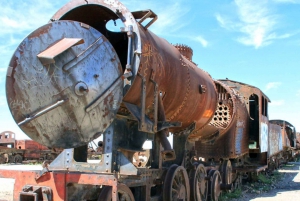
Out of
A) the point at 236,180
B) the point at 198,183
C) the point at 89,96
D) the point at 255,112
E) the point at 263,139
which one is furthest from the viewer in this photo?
the point at 255,112

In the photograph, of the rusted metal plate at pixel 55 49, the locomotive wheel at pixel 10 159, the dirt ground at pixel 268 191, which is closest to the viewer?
the rusted metal plate at pixel 55 49

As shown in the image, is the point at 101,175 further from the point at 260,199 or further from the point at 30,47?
the point at 260,199

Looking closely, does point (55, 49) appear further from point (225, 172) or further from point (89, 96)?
point (225, 172)

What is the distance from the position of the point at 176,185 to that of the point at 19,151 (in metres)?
21.0

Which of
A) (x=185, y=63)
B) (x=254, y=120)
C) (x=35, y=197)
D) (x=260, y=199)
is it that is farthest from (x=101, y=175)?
(x=254, y=120)

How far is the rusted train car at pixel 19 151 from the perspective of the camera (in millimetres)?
23562

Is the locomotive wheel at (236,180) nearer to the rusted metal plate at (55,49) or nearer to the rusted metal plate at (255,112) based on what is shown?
the rusted metal plate at (255,112)

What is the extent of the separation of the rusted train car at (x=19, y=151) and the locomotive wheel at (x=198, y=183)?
17.9 m

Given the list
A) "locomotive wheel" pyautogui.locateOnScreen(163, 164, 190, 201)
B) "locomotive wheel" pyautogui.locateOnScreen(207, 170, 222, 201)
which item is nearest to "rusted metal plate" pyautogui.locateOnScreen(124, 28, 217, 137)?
"locomotive wheel" pyautogui.locateOnScreen(163, 164, 190, 201)

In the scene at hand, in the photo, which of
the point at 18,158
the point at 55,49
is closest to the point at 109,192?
the point at 55,49

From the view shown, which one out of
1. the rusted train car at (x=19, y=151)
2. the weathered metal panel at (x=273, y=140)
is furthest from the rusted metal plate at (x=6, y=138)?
the weathered metal panel at (x=273, y=140)

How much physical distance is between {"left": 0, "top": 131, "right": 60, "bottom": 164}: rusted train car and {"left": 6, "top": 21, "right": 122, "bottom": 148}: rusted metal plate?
20387 mm

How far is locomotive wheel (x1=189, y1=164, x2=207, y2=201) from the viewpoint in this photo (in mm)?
Result: 6434

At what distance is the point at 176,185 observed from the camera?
5.67 m
